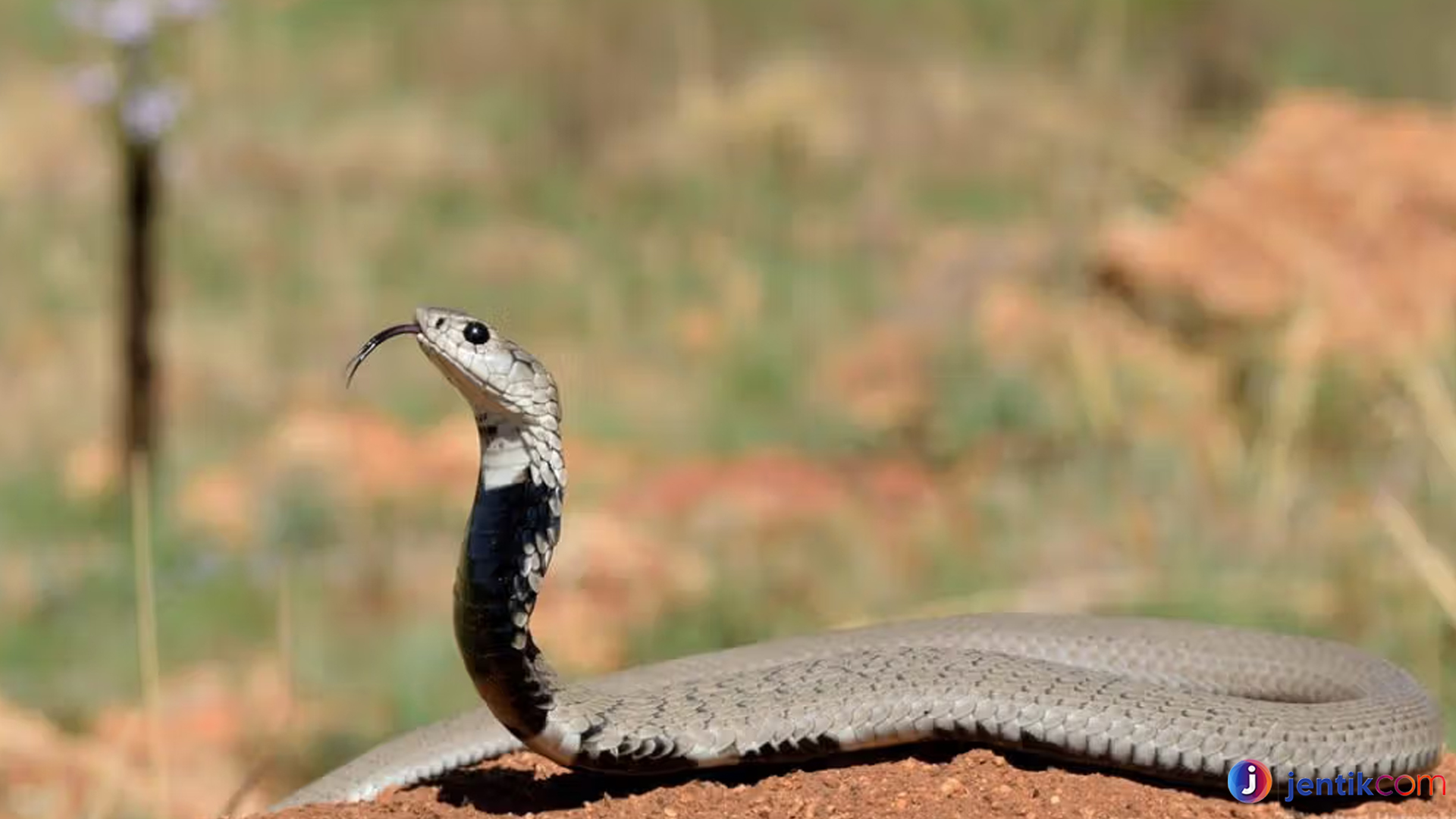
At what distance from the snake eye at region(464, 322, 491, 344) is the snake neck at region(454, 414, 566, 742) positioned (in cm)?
15

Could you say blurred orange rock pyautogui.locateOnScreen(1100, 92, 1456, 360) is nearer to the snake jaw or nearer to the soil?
the soil

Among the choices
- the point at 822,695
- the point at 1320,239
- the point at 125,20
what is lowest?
the point at 822,695

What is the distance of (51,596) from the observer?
12.5 meters

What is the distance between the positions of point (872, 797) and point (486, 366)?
114 cm

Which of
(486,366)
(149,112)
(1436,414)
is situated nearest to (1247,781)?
(486,366)

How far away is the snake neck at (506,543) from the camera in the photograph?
3600 mm

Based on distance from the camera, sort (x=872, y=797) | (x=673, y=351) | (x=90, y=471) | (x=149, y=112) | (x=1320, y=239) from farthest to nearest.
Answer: (x=673, y=351)
(x=90, y=471)
(x=1320, y=239)
(x=149, y=112)
(x=872, y=797)

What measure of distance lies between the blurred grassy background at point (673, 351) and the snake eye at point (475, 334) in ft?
1.46

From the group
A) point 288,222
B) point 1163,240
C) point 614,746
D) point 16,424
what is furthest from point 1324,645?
point 288,222

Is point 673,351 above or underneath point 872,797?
above

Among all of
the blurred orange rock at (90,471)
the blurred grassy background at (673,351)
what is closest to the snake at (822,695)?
the blurred grassy background at (673,351)

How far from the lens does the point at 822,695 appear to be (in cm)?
404

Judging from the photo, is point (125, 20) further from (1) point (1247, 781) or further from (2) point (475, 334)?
(1) point (1247, 781)

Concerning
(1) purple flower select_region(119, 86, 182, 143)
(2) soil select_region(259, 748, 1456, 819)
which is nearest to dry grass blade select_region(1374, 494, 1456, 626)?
(2) soil select_region(259, 748, 1456, 819)
